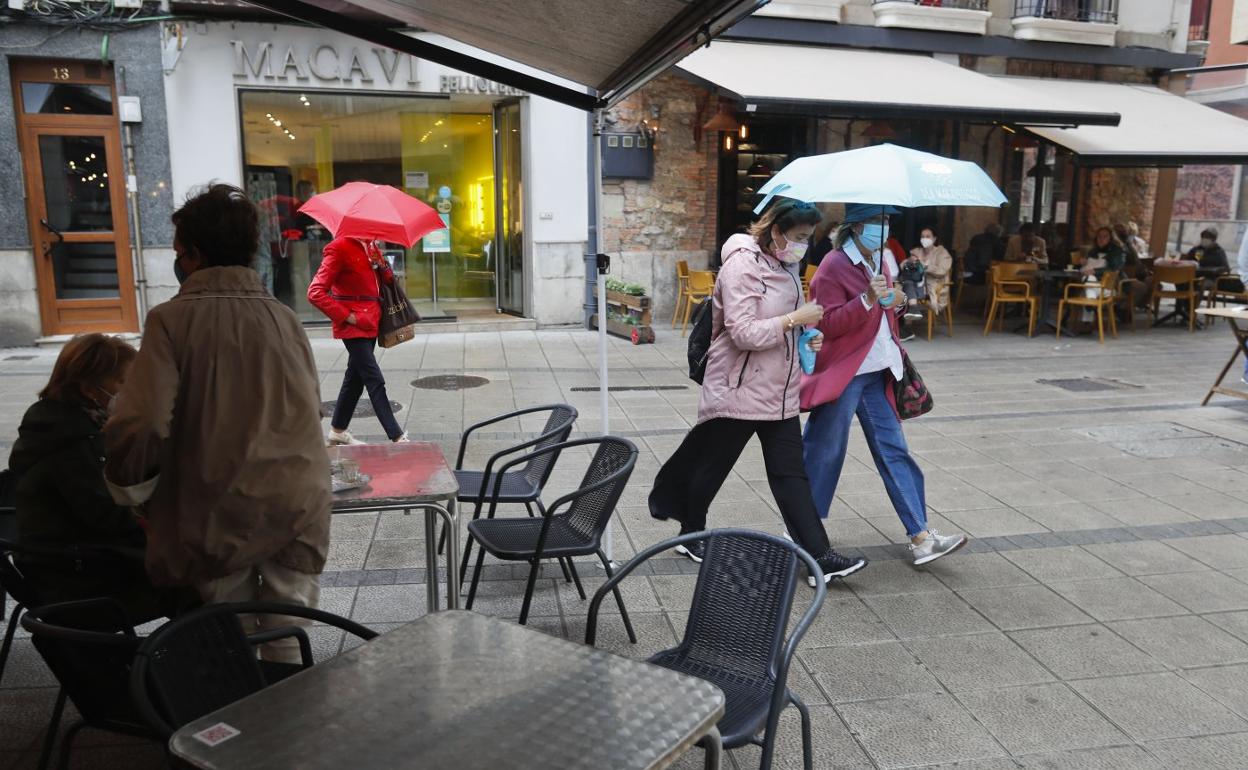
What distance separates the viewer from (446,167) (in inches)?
546

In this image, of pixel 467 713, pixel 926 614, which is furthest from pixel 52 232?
pixel 467 713

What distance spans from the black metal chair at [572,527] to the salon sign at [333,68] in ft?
29.5

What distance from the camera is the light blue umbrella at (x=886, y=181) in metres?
4.20

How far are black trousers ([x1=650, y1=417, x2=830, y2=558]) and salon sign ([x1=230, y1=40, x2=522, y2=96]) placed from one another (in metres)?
8.62

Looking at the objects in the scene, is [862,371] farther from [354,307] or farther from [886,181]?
[354,307]

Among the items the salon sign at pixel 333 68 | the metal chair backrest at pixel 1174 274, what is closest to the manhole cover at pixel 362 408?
the salon sign at pixel 333 68

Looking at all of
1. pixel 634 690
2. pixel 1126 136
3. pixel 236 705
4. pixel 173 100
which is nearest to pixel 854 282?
pixel 634 690

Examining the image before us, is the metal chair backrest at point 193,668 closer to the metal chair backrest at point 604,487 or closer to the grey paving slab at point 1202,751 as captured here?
the metal chair backrest at point 604,487

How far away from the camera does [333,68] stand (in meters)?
12.2

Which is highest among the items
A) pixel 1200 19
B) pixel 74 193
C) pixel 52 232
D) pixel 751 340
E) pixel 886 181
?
pixel 1200 19

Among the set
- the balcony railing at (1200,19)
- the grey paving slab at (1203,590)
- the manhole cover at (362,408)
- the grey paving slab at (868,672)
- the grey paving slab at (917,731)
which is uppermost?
the balcony railing at (1200,19)

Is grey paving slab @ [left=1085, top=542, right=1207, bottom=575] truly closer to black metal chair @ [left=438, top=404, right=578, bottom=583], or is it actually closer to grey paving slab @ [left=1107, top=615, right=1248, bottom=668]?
grey paving slab @ [left=1107, top=615, right=1248, bottom=668]

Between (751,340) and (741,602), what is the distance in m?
1.51

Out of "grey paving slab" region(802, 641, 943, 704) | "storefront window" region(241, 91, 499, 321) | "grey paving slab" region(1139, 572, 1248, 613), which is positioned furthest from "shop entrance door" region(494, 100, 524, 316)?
"grey paving slab" region(802, 641, 943, 704)
